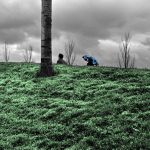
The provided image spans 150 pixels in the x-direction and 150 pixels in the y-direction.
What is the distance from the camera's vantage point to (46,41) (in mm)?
23828

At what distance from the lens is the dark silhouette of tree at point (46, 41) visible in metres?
23.8

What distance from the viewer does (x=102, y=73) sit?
22766 millimetres

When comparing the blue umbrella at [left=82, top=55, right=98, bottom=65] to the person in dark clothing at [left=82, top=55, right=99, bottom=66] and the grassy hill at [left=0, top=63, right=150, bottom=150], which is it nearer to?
the person in dark clothing at [left=82, top=55, right=99, bottom=66]

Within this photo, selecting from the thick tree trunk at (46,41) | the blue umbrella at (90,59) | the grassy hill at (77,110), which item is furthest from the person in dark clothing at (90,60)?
the thick tree trunk at (46,41)

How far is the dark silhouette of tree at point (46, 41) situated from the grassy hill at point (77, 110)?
0.69 metres

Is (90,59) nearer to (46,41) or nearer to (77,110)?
(46,41)

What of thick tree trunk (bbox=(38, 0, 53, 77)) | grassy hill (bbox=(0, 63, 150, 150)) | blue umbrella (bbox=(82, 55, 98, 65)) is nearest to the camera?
grassy hill (bbox=(0, 63, 150, 150))

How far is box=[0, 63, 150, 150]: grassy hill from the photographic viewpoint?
45.0 ft

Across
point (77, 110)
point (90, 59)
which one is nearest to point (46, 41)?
point (90, 59)

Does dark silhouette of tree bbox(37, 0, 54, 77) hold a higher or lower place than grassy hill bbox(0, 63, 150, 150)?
higher

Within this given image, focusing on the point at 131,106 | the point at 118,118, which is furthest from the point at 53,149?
the point at 131,106

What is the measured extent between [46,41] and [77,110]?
7.97 metres

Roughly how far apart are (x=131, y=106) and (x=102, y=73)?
677 centimetres

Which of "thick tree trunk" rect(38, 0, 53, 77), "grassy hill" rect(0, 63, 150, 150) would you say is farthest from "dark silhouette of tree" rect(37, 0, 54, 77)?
"grassy hill" rect(0, 63, 150, 150)
